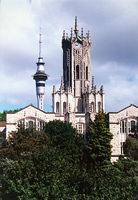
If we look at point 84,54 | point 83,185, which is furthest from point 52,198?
point 84,54

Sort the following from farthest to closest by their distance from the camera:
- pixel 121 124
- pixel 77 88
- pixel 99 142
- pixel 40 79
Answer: pixel 40 79, pixel 77 88, pixel 121 124, pixel 99 142

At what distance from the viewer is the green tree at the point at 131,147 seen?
48.5 meters

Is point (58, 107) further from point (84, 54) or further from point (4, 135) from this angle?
point (4, 135)

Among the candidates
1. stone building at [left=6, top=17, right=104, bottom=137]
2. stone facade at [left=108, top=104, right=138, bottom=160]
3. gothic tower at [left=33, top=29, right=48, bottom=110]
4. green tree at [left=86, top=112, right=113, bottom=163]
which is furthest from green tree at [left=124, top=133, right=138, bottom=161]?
gothic tower at [left=33, top=29, right=48, bottom=110]

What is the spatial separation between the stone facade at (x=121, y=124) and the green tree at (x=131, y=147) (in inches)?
43.1

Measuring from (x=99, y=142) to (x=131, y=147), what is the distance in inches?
169

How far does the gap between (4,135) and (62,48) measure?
3322 centimetres

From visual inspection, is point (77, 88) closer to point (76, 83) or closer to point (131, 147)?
point (76, 83)

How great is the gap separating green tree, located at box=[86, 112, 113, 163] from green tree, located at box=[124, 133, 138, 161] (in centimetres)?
245

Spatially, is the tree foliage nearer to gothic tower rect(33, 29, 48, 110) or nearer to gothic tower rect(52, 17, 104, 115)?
gothic tower rect(52, 17, 104, 115)

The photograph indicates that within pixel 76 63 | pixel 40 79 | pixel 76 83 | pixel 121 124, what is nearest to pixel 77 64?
pixel 76 63

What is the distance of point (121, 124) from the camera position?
5303cm

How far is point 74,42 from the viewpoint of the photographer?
83188 millimetres

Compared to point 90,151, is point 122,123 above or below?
above
